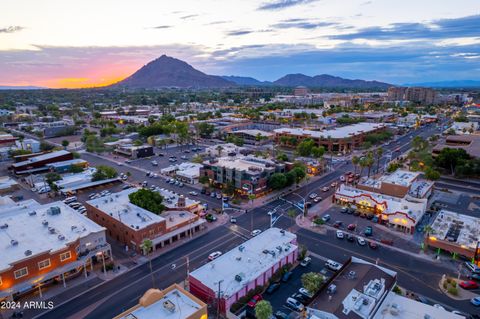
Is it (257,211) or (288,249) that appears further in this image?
(257,211)

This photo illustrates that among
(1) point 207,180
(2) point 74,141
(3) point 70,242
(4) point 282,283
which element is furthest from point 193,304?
(2) point 74,141

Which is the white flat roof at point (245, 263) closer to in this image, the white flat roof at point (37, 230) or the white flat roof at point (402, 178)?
the white flat roof at point (37, 230)

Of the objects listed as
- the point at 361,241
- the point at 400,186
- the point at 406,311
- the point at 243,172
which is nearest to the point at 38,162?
the point at 243,172

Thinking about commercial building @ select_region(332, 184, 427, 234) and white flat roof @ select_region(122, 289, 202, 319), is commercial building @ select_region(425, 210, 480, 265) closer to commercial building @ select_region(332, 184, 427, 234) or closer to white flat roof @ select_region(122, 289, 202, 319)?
commercial building @ select_region(332, 184, 427, 234)

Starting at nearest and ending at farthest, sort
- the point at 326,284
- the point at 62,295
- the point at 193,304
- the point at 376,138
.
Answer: the point at 193,304 → the point at 326,284 → the point at 62,295 → the point at 376,138

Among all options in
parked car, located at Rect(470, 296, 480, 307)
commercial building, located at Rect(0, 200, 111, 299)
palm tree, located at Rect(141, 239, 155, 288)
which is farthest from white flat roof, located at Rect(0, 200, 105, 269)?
parked car, located at Rect(470, 296, 480, 307)

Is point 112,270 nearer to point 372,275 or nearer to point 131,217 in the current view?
point 131,217

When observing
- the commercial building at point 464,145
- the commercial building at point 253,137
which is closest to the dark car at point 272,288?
the commercial building at point 464,145
